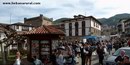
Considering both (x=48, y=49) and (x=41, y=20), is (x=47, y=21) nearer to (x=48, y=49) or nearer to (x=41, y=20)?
(x=41, y=20)

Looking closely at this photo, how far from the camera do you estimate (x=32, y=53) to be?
2412 cm

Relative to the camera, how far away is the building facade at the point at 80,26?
81081 millimetres

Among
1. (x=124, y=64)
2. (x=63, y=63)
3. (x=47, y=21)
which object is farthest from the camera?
(x=47, y=21)

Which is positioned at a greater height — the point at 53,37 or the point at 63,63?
the point at 53,37

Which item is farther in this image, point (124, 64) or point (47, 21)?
point (47, 21)

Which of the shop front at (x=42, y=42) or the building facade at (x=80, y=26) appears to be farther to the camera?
the building facade at (x=80, y=26)

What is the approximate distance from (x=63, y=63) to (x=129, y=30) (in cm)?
10382

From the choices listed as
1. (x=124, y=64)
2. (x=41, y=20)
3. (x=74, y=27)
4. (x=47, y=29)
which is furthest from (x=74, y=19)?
(x=124, y=64)

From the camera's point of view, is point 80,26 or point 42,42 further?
point 80,26

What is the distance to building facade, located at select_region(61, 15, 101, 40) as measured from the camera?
81.1 m

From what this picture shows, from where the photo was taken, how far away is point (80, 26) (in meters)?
84.0

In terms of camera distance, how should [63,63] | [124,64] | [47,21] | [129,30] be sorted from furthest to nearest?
1. [129,30]
2. [47,21]
3. [63,63]
4. [124,64]

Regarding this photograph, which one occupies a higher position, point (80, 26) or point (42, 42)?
point (80, 26)

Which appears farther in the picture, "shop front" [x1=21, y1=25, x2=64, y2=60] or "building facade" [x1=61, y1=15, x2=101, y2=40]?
"building facade" [x1=61, y1=15, x2=101, y2=40]
